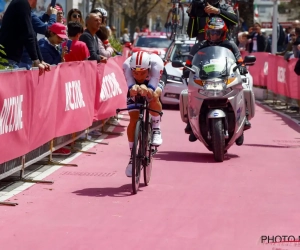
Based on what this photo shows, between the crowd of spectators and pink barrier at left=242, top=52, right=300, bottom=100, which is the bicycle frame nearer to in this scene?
the crowd of spectators

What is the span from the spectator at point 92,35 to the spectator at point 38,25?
0.76 metres

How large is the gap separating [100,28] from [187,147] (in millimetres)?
3426

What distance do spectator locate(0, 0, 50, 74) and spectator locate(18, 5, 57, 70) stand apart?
2.13 feet

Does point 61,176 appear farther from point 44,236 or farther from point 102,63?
point 102,63

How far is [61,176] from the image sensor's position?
1119 cm

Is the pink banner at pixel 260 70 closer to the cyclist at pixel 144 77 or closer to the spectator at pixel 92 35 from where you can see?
the spectator at pixel 92 35

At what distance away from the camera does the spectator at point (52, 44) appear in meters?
13.2

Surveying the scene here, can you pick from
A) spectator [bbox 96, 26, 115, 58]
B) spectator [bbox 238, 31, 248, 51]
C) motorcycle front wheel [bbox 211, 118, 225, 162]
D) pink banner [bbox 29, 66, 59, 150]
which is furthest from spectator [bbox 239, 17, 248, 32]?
pink banner [bbox 29, 66, 59, 150]

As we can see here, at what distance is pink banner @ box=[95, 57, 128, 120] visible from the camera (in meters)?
15.2

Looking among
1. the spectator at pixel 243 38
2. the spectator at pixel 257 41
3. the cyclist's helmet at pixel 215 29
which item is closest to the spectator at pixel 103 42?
the cyclist's helmet at pixel 215 29

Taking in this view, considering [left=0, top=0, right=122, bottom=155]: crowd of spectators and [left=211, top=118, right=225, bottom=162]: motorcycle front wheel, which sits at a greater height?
[left=0, top=0, right=122, bottom=155]: crowd of spectators

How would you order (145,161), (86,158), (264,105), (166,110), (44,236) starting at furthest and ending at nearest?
(264,105), (166,110), (86,158), (145,161), (44,236)

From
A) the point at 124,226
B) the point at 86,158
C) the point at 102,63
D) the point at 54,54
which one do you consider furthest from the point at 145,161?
the point at 102,63

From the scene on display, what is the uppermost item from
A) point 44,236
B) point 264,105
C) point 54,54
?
point 54,54
